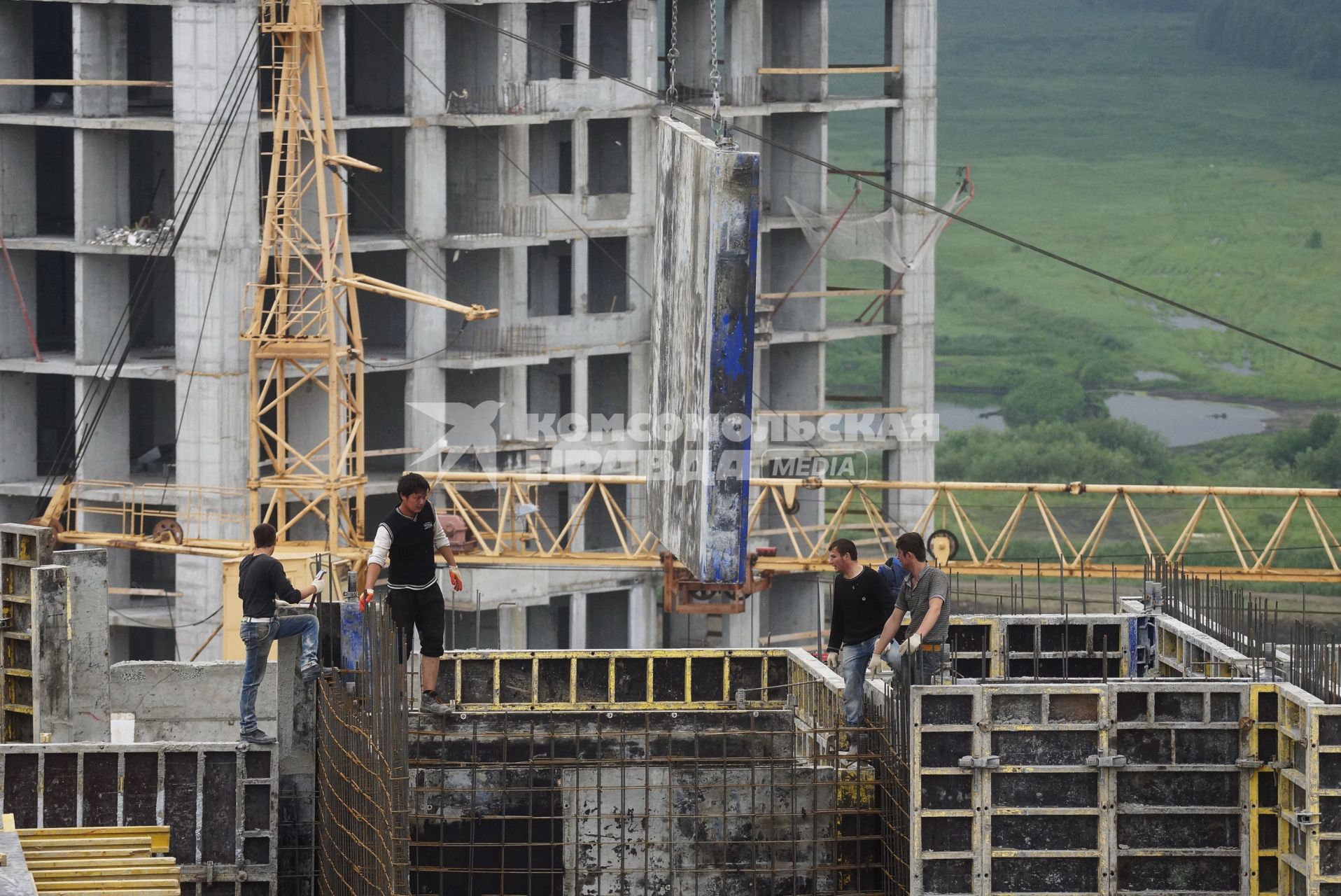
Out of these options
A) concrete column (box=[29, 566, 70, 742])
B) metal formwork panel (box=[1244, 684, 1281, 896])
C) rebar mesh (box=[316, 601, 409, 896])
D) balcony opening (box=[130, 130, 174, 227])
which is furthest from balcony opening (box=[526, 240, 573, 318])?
metal formwork panel (box=[1244, 684, 1281, 896])

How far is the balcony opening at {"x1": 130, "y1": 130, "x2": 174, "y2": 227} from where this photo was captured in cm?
5838

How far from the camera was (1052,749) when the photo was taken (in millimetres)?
23797

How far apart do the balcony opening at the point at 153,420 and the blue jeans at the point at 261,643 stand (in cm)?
3447

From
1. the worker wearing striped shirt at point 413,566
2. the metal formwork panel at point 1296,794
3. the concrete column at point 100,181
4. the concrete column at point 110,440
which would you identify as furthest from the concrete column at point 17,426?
the metal formwork panel at point 1296,794

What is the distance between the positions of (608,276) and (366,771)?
133 ft

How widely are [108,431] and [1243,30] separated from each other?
99.1 meters

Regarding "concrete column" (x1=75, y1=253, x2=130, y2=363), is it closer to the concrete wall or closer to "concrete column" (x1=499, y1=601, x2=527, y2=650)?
"concrete column" (x1=499, y1=601, x2=527, y2=650)

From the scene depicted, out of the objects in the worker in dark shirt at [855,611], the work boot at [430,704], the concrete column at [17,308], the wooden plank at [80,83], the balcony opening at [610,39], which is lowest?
the work boot at [430,704]

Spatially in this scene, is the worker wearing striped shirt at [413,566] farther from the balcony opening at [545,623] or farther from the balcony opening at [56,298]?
the balcony opening at [56,298]

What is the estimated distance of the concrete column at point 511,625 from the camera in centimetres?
5969

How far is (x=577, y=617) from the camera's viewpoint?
200 feet

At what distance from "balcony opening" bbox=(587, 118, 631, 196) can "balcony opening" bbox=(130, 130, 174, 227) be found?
10148 mm

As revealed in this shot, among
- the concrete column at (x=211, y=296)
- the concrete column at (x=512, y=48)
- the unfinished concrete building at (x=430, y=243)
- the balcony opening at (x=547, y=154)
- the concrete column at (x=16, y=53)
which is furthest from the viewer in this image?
the balcony opening at (x=547, y=154)

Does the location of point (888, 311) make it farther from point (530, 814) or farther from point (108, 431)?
point (530, 814)
